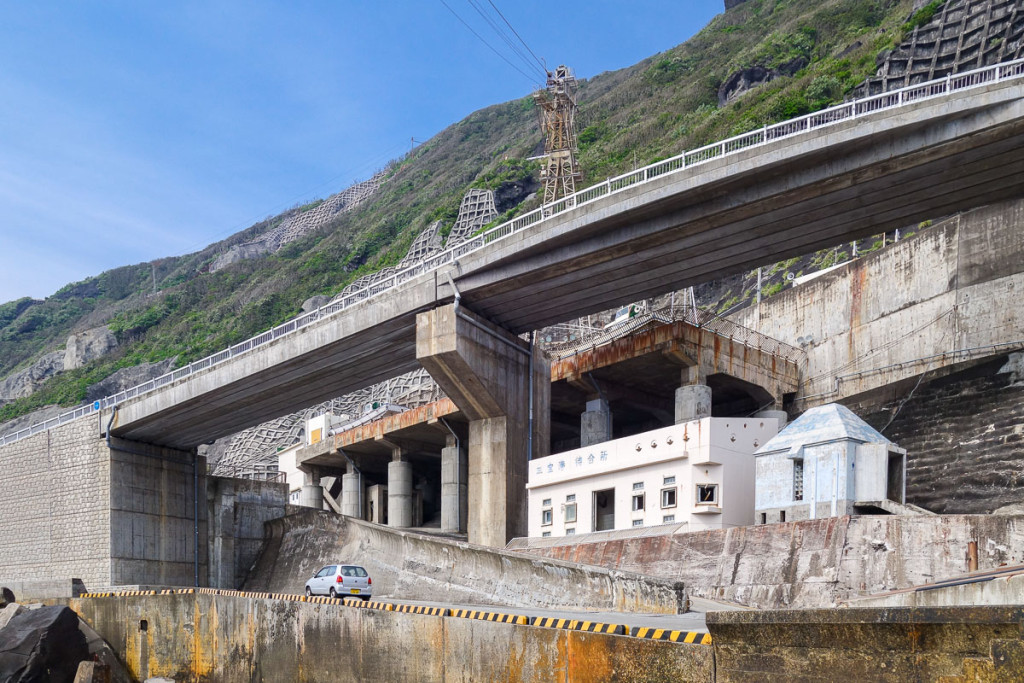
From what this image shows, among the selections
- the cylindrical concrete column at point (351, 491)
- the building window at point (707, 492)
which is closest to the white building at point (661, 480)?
the building window at point (707, 492)

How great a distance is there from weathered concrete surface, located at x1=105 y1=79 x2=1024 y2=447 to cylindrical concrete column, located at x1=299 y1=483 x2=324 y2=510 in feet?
58.1

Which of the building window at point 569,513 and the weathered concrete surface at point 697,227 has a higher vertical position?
Result: the weathered concrete surface at point 697,227

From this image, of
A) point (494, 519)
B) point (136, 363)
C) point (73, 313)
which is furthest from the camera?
point (73, 313)

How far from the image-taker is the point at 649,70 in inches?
5007

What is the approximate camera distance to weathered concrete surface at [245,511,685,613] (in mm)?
23469

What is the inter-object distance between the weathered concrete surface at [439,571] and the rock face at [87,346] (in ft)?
249

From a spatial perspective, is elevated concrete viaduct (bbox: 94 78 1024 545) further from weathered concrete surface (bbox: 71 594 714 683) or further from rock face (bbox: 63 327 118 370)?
rock face (bbox: 63 327 118 370)

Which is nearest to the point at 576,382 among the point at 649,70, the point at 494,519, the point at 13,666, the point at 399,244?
the point at 494,519

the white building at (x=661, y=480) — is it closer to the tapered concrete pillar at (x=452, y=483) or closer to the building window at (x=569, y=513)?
the building window at (x=569, y=513)

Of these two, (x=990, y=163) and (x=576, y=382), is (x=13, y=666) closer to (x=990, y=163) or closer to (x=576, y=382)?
(x=576, y=382)

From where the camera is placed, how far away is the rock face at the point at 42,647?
24.5 metres

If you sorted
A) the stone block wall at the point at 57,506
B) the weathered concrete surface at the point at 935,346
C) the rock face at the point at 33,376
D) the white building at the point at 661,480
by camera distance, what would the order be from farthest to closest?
the rock face at the point at 33,376 < the stone block wall at the point at 57,506 < the white building at the point at 661,480 < the weathered concrete surface at the point at 935,346

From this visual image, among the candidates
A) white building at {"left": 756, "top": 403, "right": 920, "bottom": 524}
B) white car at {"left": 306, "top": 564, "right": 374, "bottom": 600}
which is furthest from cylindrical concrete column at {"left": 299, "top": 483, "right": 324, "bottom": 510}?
white building at {"left": 756, "top": 403, "right": 920, "bottom": 524}

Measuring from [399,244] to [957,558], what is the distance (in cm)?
10084
